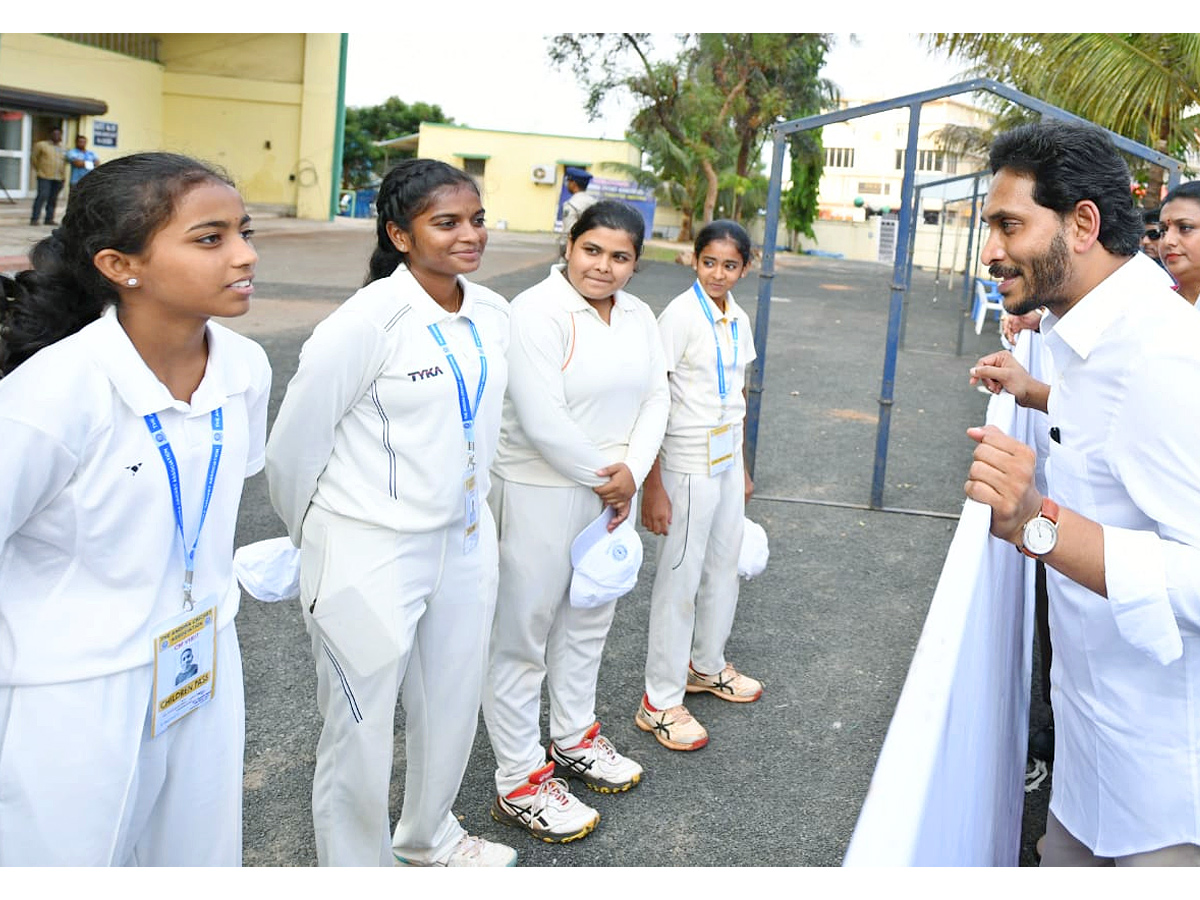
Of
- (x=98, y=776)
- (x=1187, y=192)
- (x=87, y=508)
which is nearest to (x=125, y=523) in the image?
(x=87, y=508)

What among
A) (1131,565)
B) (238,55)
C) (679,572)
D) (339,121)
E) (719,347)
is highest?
(238,55)

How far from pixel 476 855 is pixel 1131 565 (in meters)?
1.94

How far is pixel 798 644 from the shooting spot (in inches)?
187

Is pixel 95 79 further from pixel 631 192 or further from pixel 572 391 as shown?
pixel 572 391

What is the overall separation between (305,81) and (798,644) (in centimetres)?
3072

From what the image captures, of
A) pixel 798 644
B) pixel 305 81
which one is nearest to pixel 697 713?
pixel 798 644

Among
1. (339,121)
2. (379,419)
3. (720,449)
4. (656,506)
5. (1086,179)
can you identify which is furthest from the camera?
(339,121)

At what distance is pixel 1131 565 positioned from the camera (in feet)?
5.67

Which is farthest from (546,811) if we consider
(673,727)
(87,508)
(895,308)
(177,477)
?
(895,308)

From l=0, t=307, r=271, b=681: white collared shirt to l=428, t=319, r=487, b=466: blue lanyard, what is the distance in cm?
77

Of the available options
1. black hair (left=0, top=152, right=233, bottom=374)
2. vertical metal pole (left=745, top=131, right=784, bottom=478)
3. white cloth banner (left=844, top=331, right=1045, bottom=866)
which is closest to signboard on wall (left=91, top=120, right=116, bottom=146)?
vertical metal pole (left=745, top=131, right=784, bottom=478)

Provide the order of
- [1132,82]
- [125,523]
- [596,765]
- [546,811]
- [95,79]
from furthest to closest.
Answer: [95,79] → [1132,82] → [596,765] → [546,811] → [125,523]

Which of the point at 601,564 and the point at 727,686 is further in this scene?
the point at 727,686

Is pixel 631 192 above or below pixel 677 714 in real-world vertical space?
above
